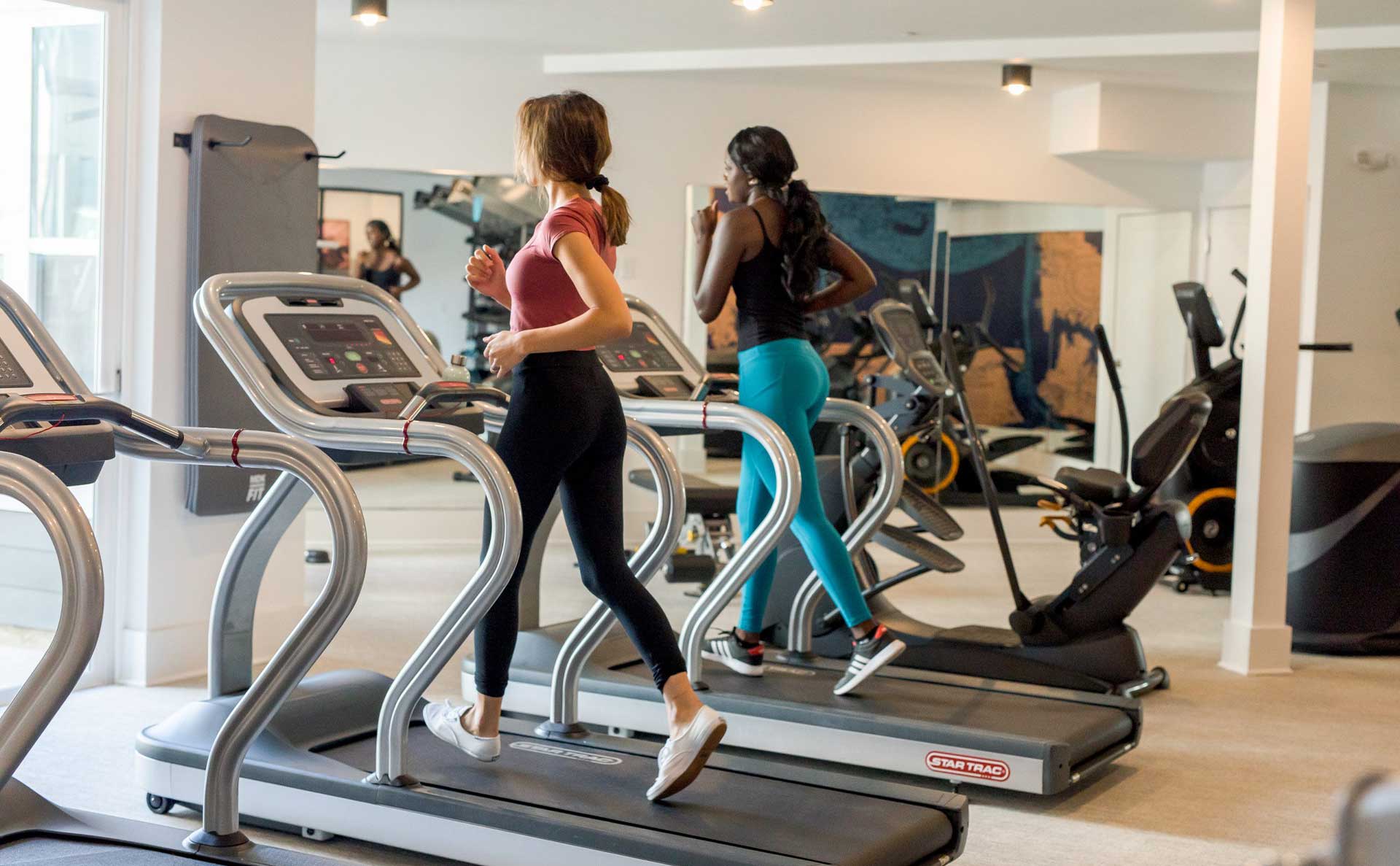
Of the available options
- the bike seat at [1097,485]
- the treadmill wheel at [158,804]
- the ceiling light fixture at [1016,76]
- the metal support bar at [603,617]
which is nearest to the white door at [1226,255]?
the ceiling light fixture at [1016,76]

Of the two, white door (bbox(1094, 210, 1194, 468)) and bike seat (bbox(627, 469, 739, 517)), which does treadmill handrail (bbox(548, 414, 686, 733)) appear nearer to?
bike seat (bbox(627, 469, 739, 517))

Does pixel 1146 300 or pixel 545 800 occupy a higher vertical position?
pixel 1146 300

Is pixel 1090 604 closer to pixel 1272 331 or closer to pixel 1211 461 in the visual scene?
pixel 1272 331

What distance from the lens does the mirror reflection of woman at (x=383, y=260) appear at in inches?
288

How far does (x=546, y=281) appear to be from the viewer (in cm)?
268

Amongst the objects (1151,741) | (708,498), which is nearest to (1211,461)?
(708,498)

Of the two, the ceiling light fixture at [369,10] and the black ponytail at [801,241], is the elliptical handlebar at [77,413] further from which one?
the ceiling light fixture at [369,10]

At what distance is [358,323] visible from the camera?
3154 mm

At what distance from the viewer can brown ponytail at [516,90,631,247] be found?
267 centimetres

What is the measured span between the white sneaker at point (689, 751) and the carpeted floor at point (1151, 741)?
0.62ft

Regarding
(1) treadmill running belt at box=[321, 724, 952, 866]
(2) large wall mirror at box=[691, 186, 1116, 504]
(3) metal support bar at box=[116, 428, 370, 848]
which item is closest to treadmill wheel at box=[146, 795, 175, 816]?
(1) treadmill running belt at box=[321, 724, 952, 866]

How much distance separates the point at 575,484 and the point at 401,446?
34 cm

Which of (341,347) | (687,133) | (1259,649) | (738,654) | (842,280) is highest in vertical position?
(687,133)

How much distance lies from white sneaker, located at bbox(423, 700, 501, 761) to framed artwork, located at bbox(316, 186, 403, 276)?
15.4 ft
